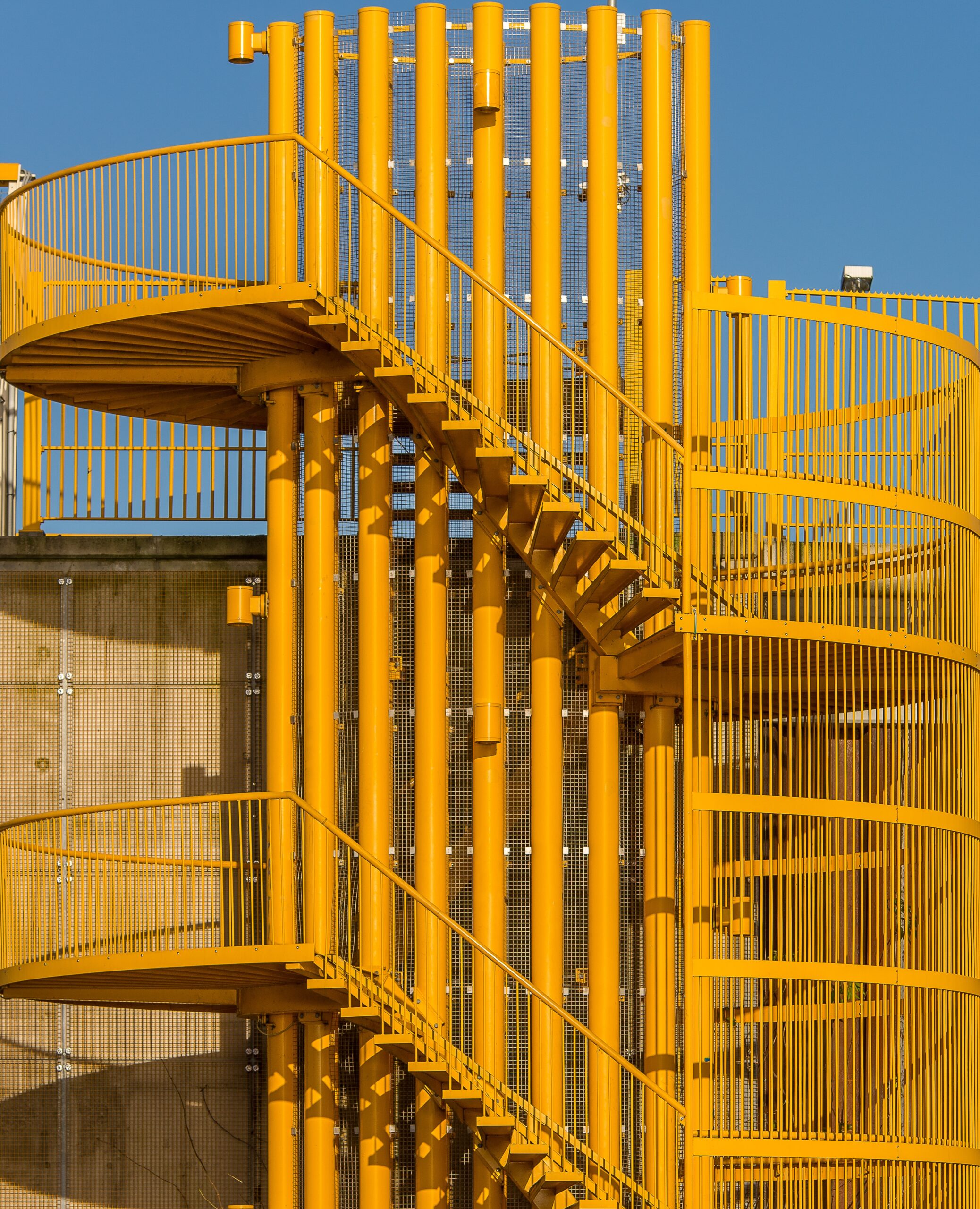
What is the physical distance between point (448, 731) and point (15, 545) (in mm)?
5827

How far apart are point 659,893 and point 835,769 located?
7.32ft

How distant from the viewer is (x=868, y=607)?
23.1 meters

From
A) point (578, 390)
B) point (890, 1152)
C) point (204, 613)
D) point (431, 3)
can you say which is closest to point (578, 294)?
point (578, 390)

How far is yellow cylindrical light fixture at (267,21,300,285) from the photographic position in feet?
79.3

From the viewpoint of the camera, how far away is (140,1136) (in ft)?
84.6

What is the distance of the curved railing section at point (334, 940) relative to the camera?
2252 centimetres

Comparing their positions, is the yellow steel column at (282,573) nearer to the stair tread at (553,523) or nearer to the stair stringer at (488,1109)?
the stair stringer at (488,1109)

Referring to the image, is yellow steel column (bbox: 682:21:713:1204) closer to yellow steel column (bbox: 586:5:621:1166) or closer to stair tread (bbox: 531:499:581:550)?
yellow steel column (bbox: 586:5:621:1166)

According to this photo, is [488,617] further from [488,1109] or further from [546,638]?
[488,1109]

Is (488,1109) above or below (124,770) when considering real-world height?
below

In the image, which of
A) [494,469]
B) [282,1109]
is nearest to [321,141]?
[494,469]

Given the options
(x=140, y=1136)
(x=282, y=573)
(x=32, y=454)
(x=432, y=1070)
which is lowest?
(x=140, y=1136)

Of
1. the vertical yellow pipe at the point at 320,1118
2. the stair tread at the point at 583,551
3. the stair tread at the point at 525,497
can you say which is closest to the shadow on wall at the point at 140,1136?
the vertical yellow pipe at the point at 320,1118

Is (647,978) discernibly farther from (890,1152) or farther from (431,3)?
(431,3)
